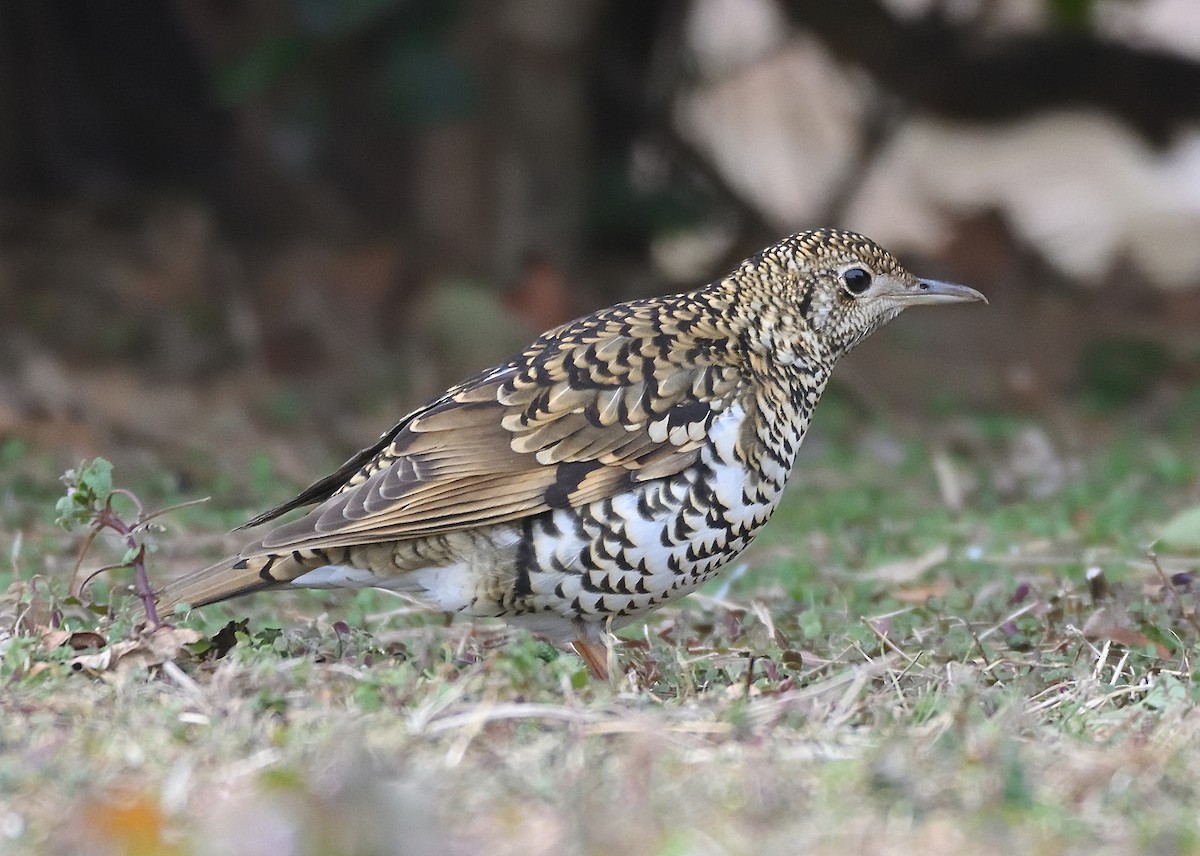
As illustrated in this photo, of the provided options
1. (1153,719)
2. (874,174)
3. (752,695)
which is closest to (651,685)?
(752,695)

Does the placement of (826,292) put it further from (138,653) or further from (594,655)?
(138,653)

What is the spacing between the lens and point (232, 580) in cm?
418

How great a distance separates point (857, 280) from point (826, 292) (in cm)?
10

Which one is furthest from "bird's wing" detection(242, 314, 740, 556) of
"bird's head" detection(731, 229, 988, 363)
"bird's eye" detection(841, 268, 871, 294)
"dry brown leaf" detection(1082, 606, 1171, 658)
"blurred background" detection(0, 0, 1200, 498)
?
"blurred background" detection(0, 0, 1200, 498)

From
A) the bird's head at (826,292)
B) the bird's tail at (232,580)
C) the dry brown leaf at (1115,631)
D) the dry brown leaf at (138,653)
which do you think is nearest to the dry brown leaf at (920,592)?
the dry brown leaf at (1115,631)

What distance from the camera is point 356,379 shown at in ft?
27.3

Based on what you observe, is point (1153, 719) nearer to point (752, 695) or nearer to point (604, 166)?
point (752, 695)

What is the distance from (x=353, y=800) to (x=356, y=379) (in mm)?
5908

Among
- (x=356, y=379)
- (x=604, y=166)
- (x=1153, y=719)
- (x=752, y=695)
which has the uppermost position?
(x=604, y=166)

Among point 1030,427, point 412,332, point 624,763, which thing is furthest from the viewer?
point 412,332

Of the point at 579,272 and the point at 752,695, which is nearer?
the point at 752,695

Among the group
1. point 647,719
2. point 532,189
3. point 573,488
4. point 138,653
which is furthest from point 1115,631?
point 532,189

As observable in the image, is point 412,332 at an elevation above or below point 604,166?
below

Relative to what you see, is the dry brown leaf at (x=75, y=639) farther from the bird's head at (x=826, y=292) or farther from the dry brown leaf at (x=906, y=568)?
the dry brown leaf at (x=906, y=568)
